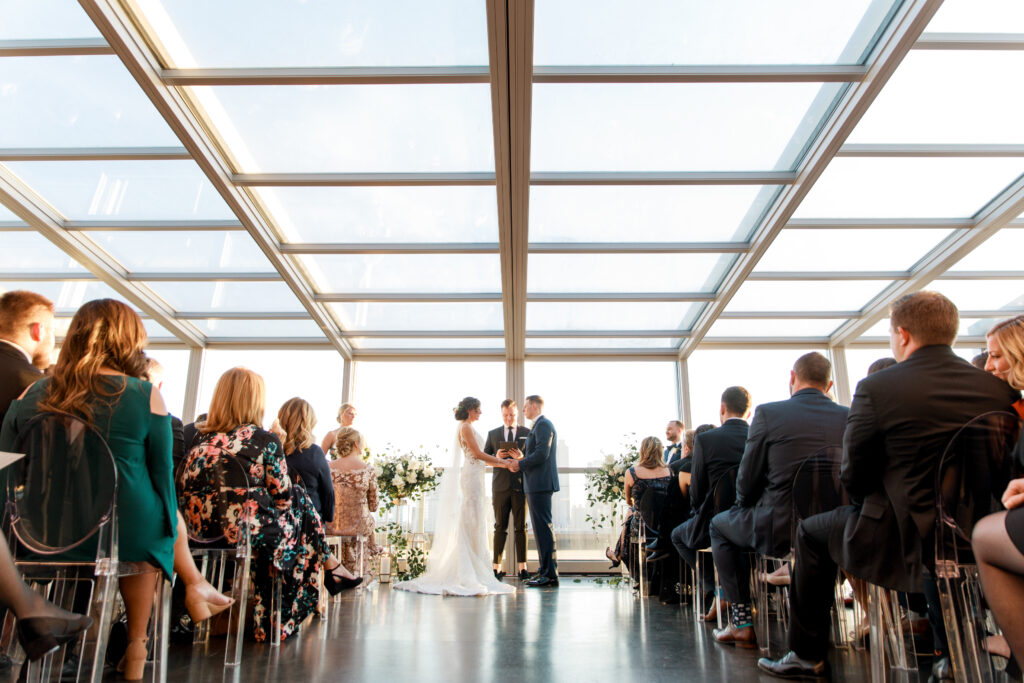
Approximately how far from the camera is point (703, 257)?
6777 mm

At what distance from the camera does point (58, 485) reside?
6.63 ft

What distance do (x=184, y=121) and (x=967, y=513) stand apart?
498 cm

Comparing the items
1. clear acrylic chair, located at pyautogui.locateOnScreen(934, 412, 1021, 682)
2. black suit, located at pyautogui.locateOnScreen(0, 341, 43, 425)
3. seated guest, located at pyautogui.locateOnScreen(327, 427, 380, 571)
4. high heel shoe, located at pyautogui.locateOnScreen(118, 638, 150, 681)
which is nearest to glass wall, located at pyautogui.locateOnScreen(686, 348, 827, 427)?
seated guest, located at pyautogui.locateOnScreen(327, 427, 380, 571)

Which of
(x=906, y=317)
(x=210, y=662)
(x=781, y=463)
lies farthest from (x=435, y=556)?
(x=906, y=317)

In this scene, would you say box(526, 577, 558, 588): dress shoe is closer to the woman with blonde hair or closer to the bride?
the bride

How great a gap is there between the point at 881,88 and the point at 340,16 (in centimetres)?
334

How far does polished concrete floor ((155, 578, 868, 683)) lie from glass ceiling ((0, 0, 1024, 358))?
3.17 metres

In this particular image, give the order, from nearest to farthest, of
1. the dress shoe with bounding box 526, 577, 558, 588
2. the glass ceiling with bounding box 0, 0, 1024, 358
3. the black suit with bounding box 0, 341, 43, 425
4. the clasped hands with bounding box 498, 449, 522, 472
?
the black suit with bounding box 0, 341, 43, 425 → the glass ceiling with bounding box 0, 0, 1024, 358 → the dress shoe with bounding box 526, 577, 558, 588 → the clasped hands with bounding box 498, 449, 522, 472

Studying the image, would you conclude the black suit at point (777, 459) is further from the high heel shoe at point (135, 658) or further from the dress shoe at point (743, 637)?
the high heel shoe at point (135, 658)

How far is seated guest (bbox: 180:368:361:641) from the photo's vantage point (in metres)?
3.27

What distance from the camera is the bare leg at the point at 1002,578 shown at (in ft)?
5.70

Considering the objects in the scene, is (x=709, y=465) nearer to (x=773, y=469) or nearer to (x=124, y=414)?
(x=773, y=469)

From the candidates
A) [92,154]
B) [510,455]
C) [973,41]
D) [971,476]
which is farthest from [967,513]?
[92,154]

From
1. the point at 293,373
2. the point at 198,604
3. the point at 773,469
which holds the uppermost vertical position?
the point at 293,373
